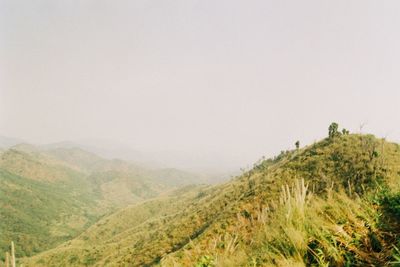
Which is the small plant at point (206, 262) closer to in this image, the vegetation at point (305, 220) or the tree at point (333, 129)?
the vegetation at point (305, 220)

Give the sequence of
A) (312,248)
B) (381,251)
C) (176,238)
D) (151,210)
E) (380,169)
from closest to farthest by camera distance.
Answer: (381,251) → (312,248) → (380,169) → (176,238) → (151,210)

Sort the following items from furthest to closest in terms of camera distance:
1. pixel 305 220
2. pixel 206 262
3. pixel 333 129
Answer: pixel 333 129 < pixel 206 262 < pixel 305 220

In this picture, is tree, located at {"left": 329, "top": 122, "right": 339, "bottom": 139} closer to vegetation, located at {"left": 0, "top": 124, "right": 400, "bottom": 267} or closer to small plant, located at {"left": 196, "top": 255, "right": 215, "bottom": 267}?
vegetation, located at {"left": 0, "top": 124, "right": 400, "bottom": 267}

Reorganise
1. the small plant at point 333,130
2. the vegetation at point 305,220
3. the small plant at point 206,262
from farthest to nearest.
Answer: the small plant at point 333,130, the small plant at point 206,262, the vegetation at point 305,220

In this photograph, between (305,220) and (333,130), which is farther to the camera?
(333,130)

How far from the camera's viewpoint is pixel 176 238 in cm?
4988

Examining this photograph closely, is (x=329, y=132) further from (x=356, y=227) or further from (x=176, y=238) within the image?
(x=356, y=227)

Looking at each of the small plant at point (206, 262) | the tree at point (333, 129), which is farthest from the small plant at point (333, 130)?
the small plant at point (206, 262)

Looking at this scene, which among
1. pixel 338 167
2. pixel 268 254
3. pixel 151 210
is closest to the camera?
pixel 268 254

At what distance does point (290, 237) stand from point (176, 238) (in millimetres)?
48159

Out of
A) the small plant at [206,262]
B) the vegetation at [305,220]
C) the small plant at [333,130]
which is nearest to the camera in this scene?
the vegetation at [305,220]

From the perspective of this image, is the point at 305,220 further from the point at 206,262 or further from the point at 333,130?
the point at 333,130

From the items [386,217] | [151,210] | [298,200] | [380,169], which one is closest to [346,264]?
[386,217]

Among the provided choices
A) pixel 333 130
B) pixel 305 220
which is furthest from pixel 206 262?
pixel 333 130
